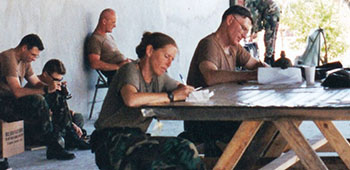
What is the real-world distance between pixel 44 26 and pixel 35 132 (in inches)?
60.4

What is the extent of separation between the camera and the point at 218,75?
4.85 meters

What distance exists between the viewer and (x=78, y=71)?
801cm

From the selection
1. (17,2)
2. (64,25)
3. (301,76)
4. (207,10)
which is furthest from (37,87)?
(207,10)

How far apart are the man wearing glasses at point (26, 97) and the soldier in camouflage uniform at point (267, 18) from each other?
20.9 feet

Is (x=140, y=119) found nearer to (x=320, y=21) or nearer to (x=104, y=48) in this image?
(x=104, y=48)

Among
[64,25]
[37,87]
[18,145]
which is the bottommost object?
[18,145]

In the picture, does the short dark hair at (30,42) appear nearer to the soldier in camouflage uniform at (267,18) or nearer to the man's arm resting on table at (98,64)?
the man's arm resting on table at (98,64)

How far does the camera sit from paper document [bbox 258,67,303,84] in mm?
4637

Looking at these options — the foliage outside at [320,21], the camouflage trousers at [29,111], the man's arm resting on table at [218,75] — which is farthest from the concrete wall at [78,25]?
the foliage outside at [320,21]

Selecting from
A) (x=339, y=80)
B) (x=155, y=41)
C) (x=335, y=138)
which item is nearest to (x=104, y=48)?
(x=339, y=80)

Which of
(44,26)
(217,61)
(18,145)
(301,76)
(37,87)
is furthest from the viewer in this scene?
(44,26)

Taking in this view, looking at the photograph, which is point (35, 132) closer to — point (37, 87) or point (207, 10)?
point (37, 87)

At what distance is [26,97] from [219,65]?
165 cm

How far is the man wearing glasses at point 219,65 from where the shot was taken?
4.72m
